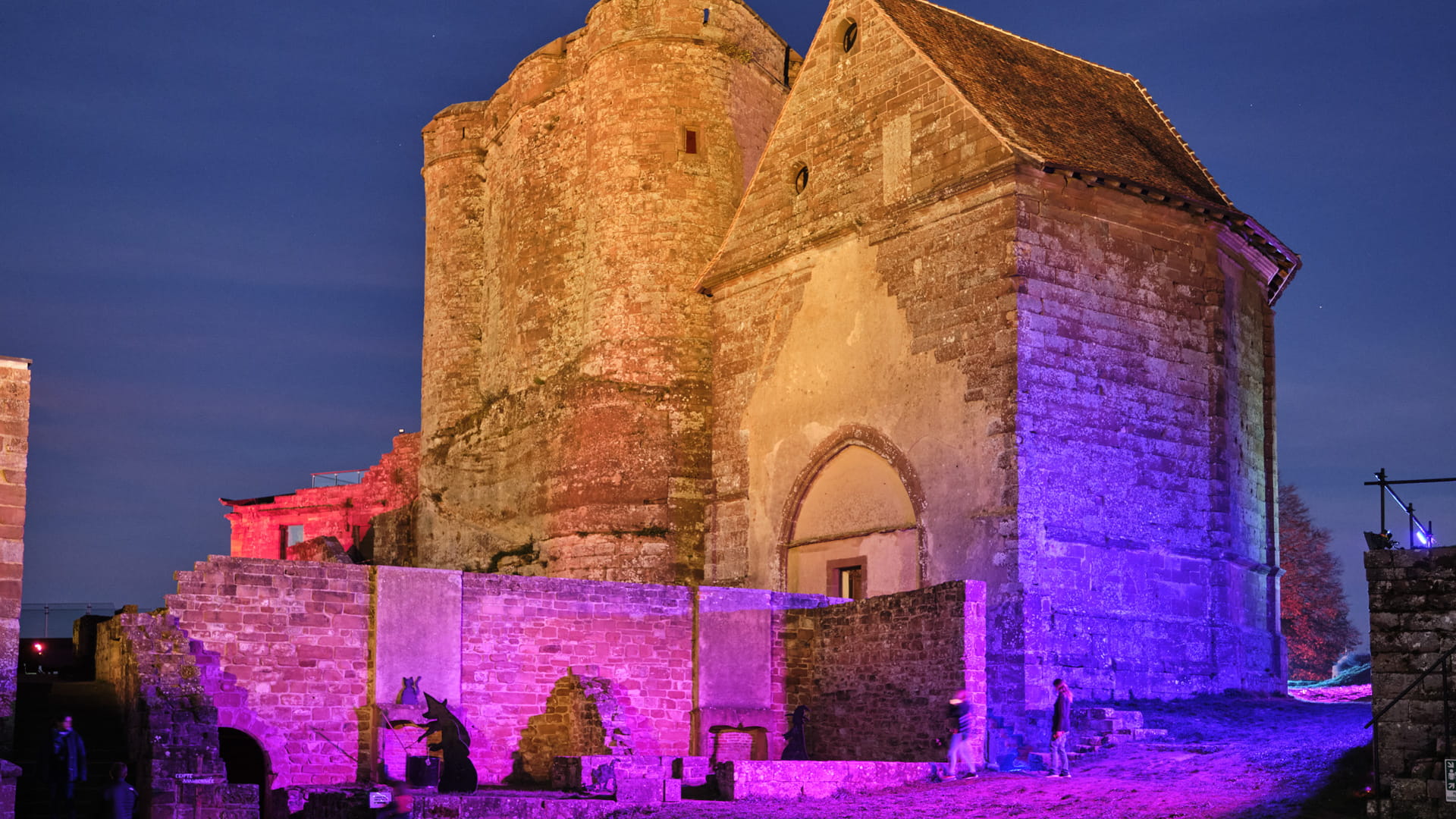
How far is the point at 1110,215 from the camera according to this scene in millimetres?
21312

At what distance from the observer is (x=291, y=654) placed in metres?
17.1

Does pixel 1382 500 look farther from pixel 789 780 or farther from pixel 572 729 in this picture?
pixel 572 729

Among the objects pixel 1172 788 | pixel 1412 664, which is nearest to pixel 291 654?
pixel 1172 788

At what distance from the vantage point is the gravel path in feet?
42.3

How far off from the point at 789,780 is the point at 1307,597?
29.5 meters

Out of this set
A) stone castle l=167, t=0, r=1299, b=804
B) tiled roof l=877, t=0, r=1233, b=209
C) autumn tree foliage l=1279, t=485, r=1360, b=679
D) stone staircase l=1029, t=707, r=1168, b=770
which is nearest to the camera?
stone staircase l=1029, t=707, r=1168, b=770

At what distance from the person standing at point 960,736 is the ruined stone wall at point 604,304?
9281 mm

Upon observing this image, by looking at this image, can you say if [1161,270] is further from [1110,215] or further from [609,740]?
[609,740]

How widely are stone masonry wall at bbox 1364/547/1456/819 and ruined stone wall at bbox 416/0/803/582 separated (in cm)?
1464

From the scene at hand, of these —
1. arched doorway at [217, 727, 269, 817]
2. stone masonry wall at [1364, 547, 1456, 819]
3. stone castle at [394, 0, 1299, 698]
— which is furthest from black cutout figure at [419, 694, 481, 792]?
stone masonry wall at [1364, 547, 1456, 819]

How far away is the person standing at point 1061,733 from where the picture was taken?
52.2 feet

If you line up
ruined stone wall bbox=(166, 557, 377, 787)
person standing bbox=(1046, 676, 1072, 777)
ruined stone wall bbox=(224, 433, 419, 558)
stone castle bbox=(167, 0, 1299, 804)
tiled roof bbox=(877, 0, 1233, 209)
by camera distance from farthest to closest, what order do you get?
1. ruined stone wall bbox=(224, 433, 419, 558)
2. tiled roof bbox=(877, 0, 1233, 209)
3. stone castle bbox=(167, 0, 1299, 804)
4. ruined stone wall bbox=(166, 557, 377, 787)
5. person standing bbox=(1046, 676, 1072, 777)

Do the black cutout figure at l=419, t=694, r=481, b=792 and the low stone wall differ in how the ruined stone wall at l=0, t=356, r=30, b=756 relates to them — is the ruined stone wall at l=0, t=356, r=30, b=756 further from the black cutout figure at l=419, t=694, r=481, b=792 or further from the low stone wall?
the low stone wall

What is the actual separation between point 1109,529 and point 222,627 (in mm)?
11112
